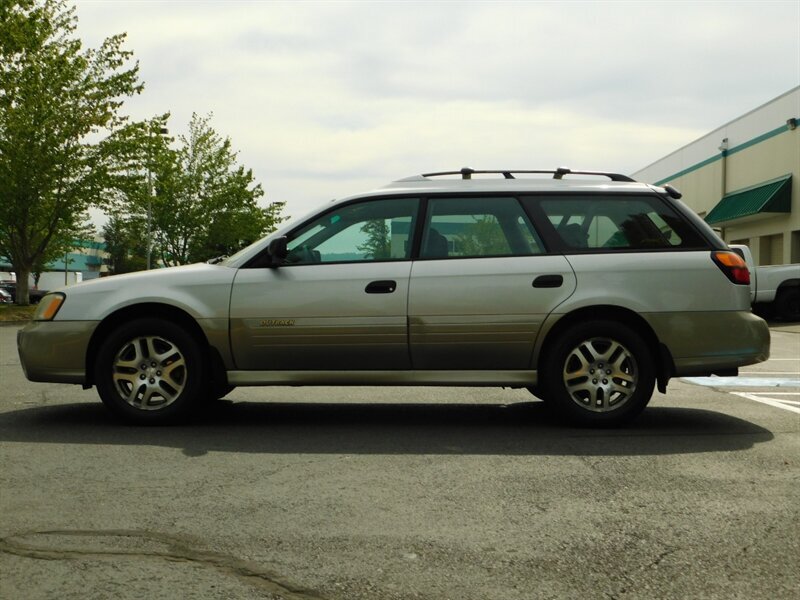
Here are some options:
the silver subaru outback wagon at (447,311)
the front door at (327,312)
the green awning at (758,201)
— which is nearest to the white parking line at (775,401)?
the silver subaru outback wagon at (447,311)

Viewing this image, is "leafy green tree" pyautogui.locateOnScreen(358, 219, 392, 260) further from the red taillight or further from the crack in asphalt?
the crack in asphalt

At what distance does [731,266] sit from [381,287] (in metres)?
2.55

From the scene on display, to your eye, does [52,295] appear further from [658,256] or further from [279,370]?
[658,256]

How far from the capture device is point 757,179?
37.0 metres

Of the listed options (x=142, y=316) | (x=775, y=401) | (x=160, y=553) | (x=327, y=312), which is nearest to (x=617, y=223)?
(x=327, y=312)

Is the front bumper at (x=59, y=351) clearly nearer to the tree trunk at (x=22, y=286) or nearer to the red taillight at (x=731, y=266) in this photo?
the red taillight at (x=731, y=266)

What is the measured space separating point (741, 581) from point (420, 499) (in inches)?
68.5

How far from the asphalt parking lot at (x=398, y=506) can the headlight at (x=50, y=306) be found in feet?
2.60

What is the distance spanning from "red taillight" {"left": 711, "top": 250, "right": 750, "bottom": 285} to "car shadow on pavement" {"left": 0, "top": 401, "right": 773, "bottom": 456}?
3.61ft

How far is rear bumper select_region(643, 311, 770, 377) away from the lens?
23.5 feet

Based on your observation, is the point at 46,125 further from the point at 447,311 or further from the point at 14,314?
the point at 447,311

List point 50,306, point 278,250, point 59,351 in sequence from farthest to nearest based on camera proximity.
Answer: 1. point 50,306
2. point 59,351
3. point 278,250

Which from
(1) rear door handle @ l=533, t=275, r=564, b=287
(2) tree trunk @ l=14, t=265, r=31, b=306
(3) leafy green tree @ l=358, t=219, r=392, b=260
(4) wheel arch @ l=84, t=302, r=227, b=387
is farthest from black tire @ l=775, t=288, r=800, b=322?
(2) tree trunk @ l=14, t=265, r=31, b=306

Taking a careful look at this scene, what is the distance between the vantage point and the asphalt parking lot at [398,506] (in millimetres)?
3629
